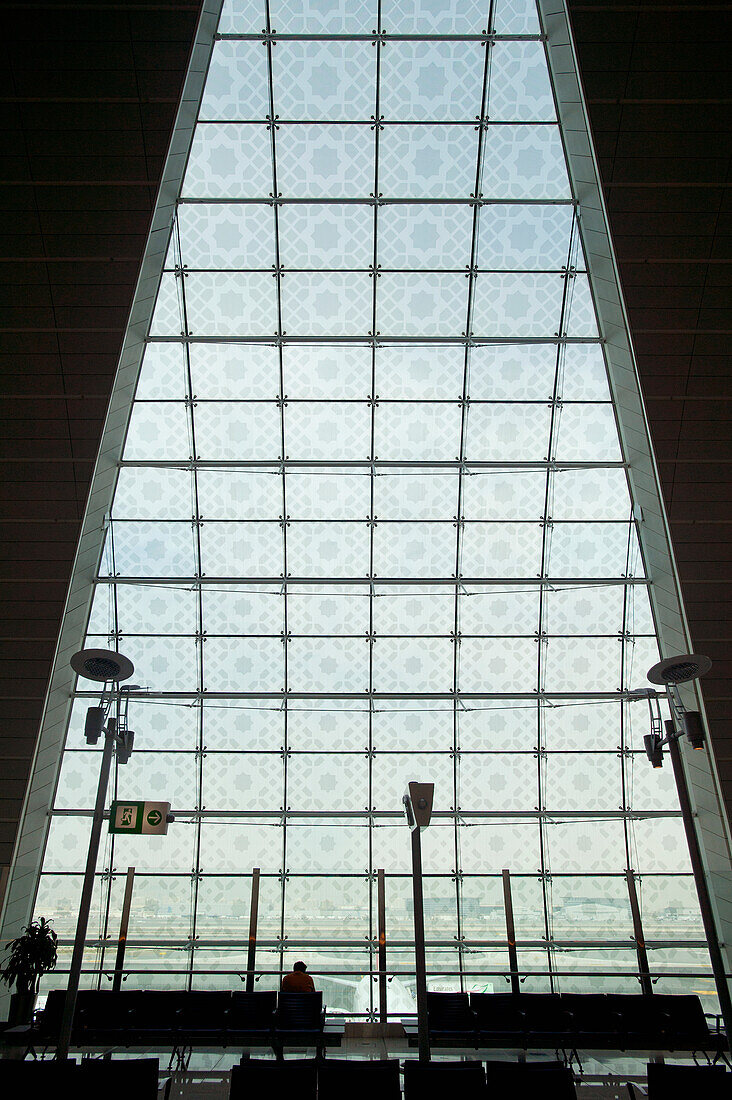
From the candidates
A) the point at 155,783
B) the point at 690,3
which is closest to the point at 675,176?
the point at 690,3

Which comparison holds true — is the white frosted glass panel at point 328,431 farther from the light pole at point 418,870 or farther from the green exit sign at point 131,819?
the light pole at point 418,870

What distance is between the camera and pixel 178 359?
16.7 m

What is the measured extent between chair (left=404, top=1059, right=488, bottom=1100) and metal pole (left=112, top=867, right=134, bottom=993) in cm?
1009

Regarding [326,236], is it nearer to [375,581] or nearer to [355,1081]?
[375,581]

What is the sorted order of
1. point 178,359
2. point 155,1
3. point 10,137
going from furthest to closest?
point 178,359 → point 10,137 → point 155,1

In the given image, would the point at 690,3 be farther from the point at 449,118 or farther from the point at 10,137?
the point at 10,137

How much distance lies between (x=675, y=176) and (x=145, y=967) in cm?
1801

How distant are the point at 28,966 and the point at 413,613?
33.0 feet

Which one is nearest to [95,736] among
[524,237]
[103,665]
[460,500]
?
[103,665]

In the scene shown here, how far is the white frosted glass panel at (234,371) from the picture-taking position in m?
16.6

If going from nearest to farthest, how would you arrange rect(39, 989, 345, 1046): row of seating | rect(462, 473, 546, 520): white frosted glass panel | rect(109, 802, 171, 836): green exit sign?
1. rect(109, 802, 171, 836): green exit sign
2. rect(39, 989, 345, 1046): row of seating
3. rect(462, 473, 546, 520): white frosted glass panel

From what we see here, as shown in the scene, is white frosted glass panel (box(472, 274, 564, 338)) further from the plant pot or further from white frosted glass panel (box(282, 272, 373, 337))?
the plant pot

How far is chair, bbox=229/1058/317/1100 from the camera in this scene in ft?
23.2

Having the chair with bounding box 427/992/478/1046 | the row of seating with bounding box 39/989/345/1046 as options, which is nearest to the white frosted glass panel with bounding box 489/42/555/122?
the chair with bounding box 427/992/478/1046
